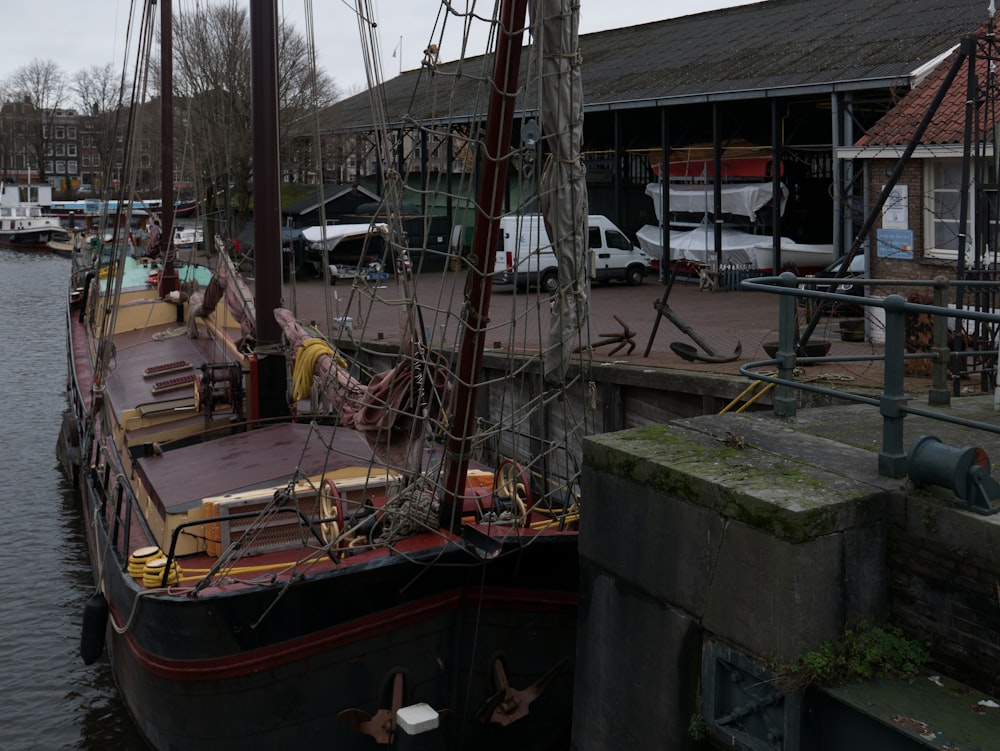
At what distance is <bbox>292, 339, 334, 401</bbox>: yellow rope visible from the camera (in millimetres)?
10008

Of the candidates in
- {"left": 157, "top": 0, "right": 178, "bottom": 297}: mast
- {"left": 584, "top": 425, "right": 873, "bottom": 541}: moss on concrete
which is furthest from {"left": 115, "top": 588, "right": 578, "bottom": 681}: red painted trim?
{"left": 157, "top": 0, "right": 178, "bottom": 297}: mast

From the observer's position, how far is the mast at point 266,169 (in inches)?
478

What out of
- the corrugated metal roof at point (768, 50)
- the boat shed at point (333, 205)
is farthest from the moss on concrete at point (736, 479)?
the boat shed at point (333, 205)

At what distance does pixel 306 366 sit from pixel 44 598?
581 centimetres

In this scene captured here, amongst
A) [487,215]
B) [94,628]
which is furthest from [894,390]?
[94,628]

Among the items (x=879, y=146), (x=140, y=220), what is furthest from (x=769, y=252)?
(x=140, y=220)

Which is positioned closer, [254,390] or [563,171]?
[563,171]

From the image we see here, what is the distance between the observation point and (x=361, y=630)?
7555mm

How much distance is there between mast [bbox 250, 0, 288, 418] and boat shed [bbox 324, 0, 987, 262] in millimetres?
5588

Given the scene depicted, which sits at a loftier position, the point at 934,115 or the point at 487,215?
the point at 934,115

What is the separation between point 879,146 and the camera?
18047mm

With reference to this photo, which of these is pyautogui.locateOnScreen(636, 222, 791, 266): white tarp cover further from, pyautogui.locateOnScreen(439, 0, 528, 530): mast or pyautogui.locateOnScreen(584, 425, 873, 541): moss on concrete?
pyautogui.locateOnScreen(584, 425, 873, 541): moss on concrete

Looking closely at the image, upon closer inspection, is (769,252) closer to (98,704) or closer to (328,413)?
(328,413)

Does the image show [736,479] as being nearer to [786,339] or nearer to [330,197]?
[786,339]
